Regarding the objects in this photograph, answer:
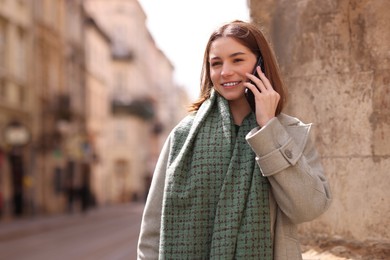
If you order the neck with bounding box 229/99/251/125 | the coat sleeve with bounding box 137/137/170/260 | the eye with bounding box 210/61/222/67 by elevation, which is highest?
the eye with bounding box 210/61/222/67

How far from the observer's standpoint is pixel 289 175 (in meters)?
2.33

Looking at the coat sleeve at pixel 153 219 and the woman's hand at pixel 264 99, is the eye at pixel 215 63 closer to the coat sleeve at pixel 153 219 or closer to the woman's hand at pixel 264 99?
the woman's hand at pixel 264 99

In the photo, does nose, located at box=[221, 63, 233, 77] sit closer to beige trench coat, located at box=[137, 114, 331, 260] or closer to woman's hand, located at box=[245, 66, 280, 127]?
woman's hand, located at box=[245, 66, 280, 127]

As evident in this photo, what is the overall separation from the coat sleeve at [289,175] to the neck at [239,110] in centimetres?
18

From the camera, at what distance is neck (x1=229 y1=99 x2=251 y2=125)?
2564 mm

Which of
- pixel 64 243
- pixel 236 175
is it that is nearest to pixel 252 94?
pixel 236 175

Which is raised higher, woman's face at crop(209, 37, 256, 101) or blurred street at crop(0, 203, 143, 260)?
woman's face at crop(209, 37, 256, 101)

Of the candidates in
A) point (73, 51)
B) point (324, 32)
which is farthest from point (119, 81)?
point (324, 32)

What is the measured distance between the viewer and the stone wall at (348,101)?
318 centimetres

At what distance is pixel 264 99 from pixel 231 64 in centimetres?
19

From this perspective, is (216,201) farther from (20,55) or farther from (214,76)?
(20,55)

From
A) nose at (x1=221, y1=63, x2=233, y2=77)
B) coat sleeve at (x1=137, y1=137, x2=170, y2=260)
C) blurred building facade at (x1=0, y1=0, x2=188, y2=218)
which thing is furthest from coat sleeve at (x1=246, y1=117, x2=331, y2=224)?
blurred building facade at (x1=0, y1=0, x2=188, y2=218)

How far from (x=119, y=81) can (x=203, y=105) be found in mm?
59451

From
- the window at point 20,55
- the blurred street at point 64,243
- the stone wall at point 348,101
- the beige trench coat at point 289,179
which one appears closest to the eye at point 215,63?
the beige trench coat at point 289,179
